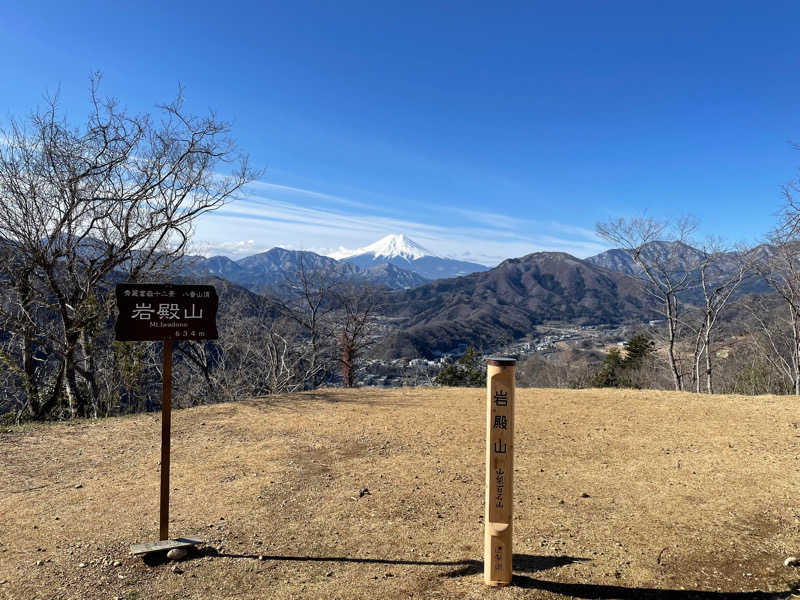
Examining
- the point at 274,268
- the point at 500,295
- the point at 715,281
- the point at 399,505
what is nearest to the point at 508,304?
the point at 500,295

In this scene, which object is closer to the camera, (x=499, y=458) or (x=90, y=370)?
(x=499, y=458)

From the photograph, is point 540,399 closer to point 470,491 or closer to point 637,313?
point 470,491

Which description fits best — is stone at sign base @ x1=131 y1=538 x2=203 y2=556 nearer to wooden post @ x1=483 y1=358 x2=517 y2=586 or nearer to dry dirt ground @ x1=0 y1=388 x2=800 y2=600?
dry dirt ground @ x1=0 y1=388 x2=800 y2=600

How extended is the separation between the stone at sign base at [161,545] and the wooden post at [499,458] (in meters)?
2.46

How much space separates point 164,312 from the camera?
3.96 m

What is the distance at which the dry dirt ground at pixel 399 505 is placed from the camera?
11.3 ft

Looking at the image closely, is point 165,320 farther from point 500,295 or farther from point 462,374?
point 500,295

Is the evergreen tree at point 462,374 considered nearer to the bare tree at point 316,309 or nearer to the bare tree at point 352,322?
the bare tree at point 316,309

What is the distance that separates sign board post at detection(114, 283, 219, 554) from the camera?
382 centimetres

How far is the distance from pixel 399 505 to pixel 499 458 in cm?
203

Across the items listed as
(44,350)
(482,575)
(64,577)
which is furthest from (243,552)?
(44,350)

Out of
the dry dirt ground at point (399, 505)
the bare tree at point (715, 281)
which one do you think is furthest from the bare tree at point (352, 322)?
the bare tree at point (715, 281)

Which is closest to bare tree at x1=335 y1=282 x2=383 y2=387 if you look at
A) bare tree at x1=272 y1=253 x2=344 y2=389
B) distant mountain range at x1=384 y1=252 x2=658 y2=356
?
bare tree at x1=272 y1=253 x2=344 y2=389

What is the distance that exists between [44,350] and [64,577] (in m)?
8.57
